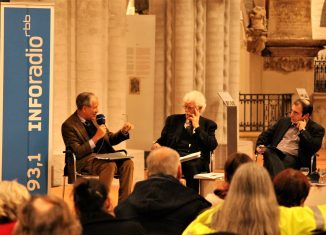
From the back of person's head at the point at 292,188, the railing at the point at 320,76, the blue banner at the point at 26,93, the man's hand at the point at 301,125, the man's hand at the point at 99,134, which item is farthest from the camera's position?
the railing at the point at 320,76

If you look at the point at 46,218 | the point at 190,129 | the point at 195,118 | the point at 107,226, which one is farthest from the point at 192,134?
the point at 46,218

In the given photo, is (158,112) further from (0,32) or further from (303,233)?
(303,233)

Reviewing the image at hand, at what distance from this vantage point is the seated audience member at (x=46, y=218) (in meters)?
3.31

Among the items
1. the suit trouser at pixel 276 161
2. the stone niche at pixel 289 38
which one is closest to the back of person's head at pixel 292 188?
the suit trouser at pixel 276 161

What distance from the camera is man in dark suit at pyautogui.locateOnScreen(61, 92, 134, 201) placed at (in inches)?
326

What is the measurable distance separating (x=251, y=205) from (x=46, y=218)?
116cm

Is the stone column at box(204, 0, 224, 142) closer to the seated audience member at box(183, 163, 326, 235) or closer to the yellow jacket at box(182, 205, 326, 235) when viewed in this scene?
the yellow jacket at box(182, 205, 326, 235)

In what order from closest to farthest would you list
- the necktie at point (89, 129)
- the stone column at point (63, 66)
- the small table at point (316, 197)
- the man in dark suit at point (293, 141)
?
the small table at point (316, 197), the necktie at point (89, 129), the man in dark suit at point (293, 141), the stone column at point (63, 66)

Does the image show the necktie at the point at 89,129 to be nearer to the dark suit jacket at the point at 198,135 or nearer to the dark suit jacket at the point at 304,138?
the dark suit jacket at the point at 198,135

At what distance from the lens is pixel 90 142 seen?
27.2ft

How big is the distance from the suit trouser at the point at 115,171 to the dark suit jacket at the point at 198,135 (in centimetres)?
59

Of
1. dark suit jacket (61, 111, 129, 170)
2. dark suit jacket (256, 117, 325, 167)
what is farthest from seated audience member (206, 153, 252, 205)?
dark suit jacket (256, 117, 325, 167)

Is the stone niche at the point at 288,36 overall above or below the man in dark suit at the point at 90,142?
above

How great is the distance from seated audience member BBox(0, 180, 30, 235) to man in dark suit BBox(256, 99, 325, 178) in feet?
15.5
